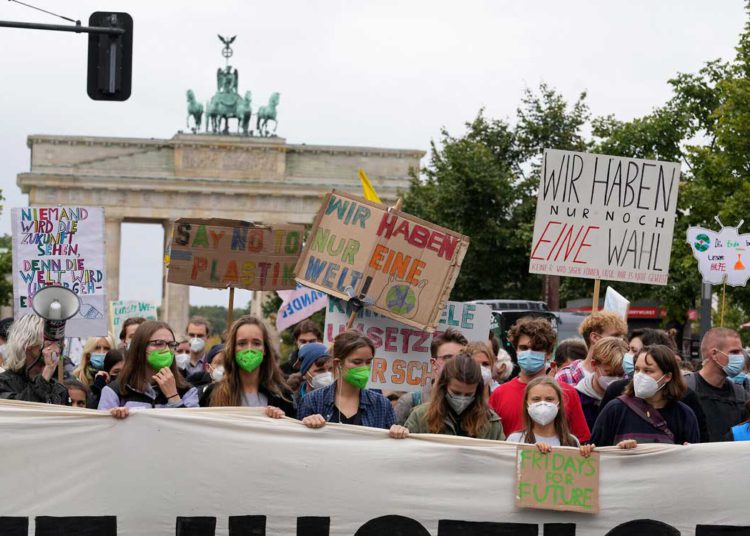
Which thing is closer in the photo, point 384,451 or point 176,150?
point 384,451

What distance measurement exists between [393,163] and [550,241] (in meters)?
66.4

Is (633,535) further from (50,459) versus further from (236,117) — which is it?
(236,117)

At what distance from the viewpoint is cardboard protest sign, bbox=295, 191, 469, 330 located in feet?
30.8

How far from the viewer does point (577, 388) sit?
29.9 ft

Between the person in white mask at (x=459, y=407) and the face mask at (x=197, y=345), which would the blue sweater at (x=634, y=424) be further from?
the face mask at (x=197, y=345)

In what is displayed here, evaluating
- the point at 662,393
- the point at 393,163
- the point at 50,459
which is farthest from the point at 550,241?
the point at 393,163

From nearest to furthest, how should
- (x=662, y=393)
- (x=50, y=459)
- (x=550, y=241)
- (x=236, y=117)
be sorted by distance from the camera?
(x=50, y=459)
(x=662, y=393)
(x=550, y=241)
(x=236, y=117)

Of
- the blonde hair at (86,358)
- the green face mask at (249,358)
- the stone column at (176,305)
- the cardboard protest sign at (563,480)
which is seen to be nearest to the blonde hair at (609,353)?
the cardboard protest sign at (563,480)

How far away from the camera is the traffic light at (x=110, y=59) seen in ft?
48.0

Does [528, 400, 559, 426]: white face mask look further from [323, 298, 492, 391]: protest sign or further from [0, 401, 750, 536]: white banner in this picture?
[323, 298, 492, 391]: protest sign

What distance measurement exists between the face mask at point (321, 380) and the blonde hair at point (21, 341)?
1.84m

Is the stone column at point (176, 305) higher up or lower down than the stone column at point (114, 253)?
lower down

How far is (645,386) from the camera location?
7.68 meters

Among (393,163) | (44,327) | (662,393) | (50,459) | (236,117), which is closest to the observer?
(50,459)
